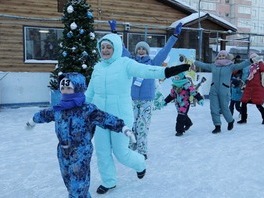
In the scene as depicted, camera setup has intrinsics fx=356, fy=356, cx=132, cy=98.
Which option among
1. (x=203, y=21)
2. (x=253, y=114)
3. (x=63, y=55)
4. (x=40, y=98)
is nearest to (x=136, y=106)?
(x=63, y=55)

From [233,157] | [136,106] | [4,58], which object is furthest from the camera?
[4,58]

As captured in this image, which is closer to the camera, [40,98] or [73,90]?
[73,90]

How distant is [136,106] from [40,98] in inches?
245

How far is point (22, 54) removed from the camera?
11.5 meters

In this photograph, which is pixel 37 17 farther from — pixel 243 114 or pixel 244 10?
pixel 244 10

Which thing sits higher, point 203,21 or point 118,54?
point 203,21

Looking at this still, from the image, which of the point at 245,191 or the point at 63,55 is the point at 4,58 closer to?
the point at 63,55

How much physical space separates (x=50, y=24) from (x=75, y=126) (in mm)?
9639

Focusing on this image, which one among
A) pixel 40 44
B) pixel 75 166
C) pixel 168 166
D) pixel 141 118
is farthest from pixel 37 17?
pixel 75 166

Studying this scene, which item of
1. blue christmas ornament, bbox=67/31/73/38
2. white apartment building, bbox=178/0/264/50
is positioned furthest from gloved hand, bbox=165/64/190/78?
white apartment building, bbox=178/0/264/50

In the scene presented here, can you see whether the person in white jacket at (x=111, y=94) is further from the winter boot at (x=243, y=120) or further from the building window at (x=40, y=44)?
the building window at (x=40, y=44)

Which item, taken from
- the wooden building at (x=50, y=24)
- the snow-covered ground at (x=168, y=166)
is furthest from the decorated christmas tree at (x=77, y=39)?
the snow-covered ground at (x=168, y=166)

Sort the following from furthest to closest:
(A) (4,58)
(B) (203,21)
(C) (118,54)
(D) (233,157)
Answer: (B) (203,21) < (A) (4,58) < (D) (233,157) < (C) (118,54)

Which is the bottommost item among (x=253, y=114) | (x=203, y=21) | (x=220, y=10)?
(x=253, y=114)
